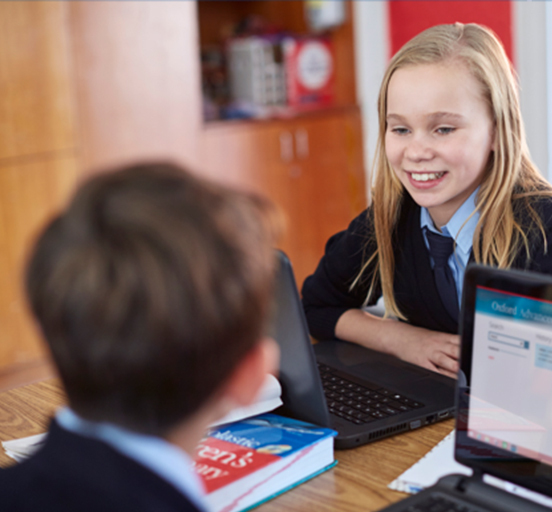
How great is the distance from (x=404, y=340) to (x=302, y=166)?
216cm

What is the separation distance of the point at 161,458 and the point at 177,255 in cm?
15

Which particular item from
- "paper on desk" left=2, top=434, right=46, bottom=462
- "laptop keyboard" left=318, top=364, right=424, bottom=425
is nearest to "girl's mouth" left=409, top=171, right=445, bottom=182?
"laptop keyboard" left=318, top=364, right=424, bottom=425

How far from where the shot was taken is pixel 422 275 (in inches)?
52.3

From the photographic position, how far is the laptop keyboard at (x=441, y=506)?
68 cm

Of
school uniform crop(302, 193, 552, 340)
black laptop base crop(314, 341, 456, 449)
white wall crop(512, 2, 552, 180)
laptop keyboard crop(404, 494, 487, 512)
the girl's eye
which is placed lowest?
black laptop base crop(314, 341, 456, 449)

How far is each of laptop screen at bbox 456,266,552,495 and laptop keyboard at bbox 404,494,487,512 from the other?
0.05m

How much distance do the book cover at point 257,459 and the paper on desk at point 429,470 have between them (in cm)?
9

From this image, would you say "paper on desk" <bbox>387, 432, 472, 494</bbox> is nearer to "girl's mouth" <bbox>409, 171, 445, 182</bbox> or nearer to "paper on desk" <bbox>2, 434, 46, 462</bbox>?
"paper on desk" <bbox>2, 434, 46, 462</bbox>

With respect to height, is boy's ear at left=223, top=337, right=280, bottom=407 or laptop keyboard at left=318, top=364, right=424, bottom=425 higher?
boy's ear at left=223, top=337, right=280, bottom=407

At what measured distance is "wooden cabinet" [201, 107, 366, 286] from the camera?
3.09 meters

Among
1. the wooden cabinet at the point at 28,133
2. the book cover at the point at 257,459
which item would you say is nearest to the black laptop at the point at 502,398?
the book cover at the point at 257,459

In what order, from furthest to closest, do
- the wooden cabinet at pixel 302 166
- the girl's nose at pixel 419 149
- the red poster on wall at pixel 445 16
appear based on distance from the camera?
the wooden cabinet at pixel 302 166
the red poster on wall at pixel 445 16
the girl's nose at pixel 419 149

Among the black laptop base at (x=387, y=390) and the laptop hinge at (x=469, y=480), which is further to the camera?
the black laptop base at (x=387, y=390)

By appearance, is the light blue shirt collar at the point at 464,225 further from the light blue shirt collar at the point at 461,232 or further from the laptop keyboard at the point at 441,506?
the laptop keyboard at the point at 441,506
